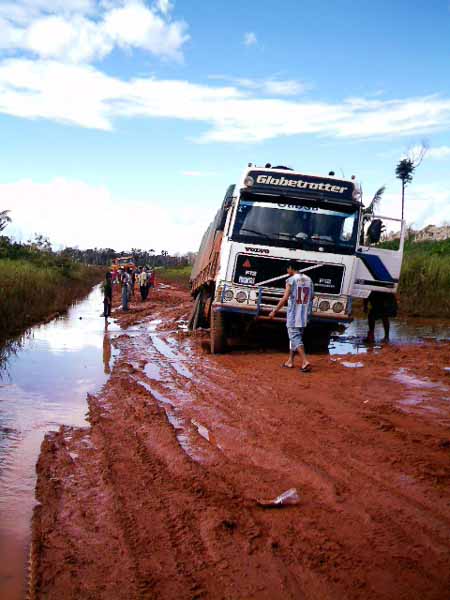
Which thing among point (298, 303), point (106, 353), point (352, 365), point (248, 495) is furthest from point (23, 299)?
point (248, 495)

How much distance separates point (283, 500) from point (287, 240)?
273 inches

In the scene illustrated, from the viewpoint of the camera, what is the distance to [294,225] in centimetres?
1080

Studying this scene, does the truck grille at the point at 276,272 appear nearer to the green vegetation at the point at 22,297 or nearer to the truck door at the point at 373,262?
the truck door at the point at 373,262

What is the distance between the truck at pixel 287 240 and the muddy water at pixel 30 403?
9.14 ft

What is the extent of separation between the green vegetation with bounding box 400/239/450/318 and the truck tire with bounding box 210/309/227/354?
443 inches

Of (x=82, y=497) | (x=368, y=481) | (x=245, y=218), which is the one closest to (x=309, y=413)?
(x=368, y=481)

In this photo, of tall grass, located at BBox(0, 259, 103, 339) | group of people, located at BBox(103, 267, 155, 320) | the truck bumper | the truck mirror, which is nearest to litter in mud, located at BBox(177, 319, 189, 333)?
group of people, located at BBox(103, 267, 155, 320)

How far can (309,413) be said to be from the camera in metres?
6.74

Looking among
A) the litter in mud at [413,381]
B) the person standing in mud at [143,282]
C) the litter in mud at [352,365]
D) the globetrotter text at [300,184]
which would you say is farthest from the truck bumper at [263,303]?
the person standing in mud at [143,282]

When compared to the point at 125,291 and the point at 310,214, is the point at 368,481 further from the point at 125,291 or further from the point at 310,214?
the point at 125,291

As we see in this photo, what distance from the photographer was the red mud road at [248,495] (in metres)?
3.27

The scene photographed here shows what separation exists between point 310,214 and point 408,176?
79.5 feet

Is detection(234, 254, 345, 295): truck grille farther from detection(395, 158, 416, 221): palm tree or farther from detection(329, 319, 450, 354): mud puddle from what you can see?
detection(395, 158, 416, 221): palm tree

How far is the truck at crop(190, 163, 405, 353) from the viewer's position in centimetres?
1070
